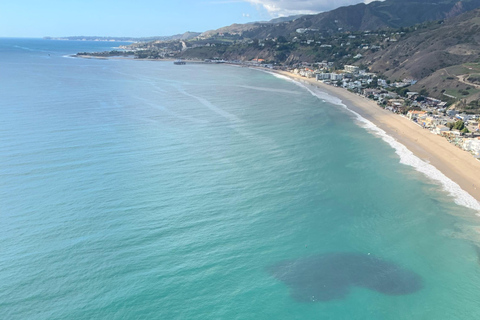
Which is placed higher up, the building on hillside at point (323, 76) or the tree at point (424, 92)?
the tree at point (424, 92)

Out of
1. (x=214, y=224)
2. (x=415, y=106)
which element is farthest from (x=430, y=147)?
(x=214, y=224)

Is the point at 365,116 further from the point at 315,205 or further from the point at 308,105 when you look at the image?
the point at 315,205

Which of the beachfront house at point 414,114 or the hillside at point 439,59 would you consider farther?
the hillside at point 439,59

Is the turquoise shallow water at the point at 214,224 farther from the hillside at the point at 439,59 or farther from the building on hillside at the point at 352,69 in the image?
the building on hillside at the point at 352,69

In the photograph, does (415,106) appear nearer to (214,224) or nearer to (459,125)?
(459,125)

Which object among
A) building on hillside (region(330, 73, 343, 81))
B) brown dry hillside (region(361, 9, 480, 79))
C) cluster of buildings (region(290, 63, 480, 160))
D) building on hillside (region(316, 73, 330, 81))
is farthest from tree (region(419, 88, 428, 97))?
building on hillside (region(316, 73, 330, 81))

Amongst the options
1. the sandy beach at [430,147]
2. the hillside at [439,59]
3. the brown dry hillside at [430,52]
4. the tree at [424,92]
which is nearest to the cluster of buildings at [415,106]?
the tree at [424,92]

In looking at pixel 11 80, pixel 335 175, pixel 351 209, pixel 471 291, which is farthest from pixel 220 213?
pixel 11 80
